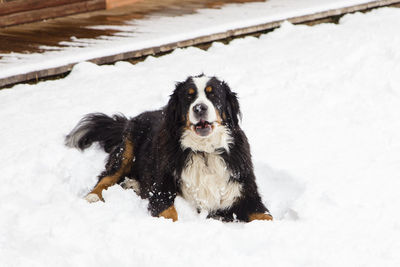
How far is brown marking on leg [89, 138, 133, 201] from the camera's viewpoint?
13.1ft

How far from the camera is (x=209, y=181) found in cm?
367

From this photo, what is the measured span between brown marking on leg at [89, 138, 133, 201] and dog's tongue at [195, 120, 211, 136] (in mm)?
933

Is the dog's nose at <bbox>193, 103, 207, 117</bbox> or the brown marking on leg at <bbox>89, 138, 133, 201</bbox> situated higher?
the dog's nose at <bbox>193, 103, 207, 117</bbox>

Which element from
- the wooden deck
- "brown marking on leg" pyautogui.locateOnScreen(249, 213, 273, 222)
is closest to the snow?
the wooden deck

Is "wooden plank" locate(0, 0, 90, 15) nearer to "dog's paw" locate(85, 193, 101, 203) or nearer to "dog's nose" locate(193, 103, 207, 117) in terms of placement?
"dog's paw" locate(85, 193, 101, 203)

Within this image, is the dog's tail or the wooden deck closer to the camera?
the dog's tail

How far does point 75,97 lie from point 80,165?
51.9 inches

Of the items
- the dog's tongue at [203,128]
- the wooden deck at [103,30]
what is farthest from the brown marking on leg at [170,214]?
the wooden deck at [103,30]

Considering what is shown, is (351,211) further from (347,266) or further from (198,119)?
(198,119)

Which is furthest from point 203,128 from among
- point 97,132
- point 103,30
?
point 103,30

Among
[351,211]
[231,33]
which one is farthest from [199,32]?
[351,211]

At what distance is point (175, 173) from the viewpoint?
3666 mm

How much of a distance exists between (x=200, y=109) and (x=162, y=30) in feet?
13.4

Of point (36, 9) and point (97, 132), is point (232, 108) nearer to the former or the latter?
point (97, 132)
